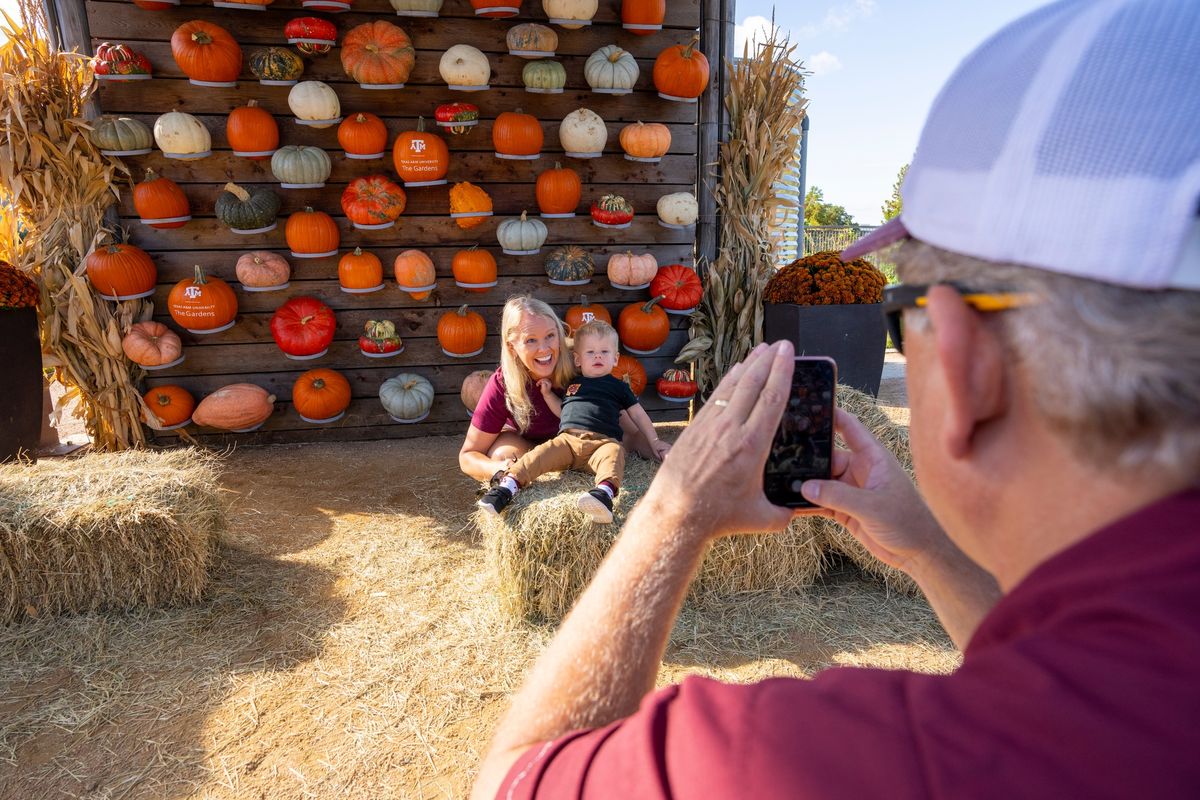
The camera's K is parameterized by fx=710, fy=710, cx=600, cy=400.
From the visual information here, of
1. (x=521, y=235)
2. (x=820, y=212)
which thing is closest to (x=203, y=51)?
(x=521, y=235)

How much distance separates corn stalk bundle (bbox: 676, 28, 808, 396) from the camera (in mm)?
5652

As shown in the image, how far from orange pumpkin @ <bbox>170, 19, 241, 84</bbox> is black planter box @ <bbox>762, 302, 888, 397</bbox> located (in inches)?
169

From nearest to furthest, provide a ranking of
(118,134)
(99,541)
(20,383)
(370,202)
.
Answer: (99,541), (20,383), (118,134), (370,202)

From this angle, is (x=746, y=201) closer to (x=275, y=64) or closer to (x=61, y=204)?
(x=275, y=64)

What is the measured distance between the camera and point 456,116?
5066 millimetres

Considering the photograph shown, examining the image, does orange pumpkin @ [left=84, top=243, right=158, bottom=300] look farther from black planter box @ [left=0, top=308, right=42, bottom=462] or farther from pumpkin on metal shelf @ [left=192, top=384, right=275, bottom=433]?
pumpkin on metal shelf @ [left=192, top=384, right=275, bottom=433]

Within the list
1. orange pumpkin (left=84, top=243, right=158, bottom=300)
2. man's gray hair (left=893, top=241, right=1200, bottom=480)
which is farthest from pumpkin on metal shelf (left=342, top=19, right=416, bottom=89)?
man's gray hair (left=893, top=241, right=1200, bottom=480)

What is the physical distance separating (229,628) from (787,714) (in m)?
3.07

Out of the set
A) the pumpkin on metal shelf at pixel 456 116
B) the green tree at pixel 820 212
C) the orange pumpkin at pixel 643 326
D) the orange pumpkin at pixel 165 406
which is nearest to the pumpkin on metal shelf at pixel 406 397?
the orange pumpkin at pixel 165 406

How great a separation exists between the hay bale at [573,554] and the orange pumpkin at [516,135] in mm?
2919

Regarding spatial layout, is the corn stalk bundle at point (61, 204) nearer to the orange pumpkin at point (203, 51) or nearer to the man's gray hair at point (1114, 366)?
the orange pumpkin at point (203, 51)

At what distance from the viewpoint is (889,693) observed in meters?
0.48

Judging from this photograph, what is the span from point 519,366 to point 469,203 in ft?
A: 6.75

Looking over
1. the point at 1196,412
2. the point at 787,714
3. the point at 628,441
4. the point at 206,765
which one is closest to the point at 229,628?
the point at 206,765
